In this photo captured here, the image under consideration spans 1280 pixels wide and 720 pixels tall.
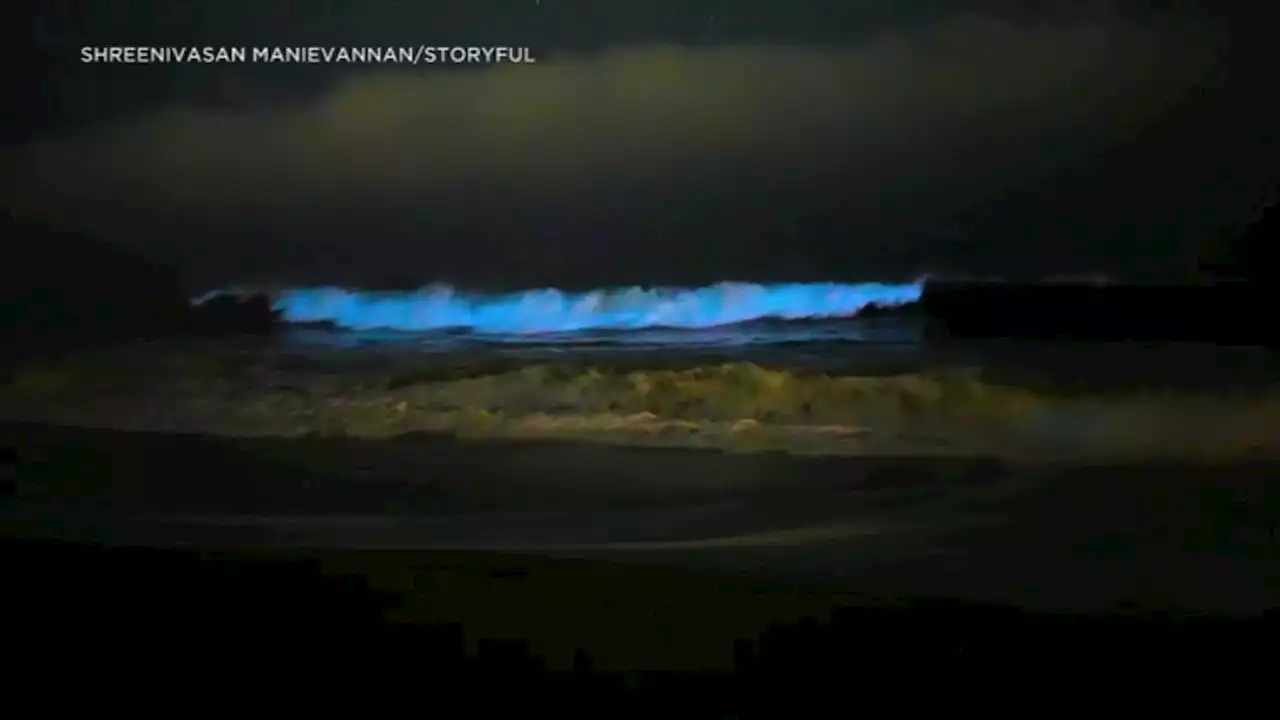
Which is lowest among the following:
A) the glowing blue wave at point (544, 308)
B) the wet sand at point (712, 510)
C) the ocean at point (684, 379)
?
the wet sand at point (712, 510)

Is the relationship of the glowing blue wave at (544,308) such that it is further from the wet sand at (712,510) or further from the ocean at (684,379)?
the wet sand at (712,510)

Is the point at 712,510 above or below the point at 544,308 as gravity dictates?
below

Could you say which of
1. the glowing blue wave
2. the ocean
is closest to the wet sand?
the ocean

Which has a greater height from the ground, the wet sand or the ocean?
the ocean

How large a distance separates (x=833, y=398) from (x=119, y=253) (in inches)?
36.0

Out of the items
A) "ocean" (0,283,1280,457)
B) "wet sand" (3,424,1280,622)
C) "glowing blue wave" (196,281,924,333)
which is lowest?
"wet sand" (3,424,1280,622)

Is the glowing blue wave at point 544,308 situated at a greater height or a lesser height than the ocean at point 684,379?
greater

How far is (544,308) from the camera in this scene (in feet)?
5.27

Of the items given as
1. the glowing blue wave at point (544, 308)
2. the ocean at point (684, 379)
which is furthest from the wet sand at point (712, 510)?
the glowing blue wave at point (544, 308)

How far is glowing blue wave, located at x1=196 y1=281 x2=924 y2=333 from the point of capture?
159 cm

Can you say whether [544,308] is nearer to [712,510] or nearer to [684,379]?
[684,379]

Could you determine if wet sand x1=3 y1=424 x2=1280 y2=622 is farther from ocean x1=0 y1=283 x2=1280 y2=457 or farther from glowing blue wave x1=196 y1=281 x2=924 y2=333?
glowing blue wave x1=196 y1=281 x2=924 y2=333

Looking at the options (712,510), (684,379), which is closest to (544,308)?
(684,379)

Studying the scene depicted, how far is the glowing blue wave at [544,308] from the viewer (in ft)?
5.22
